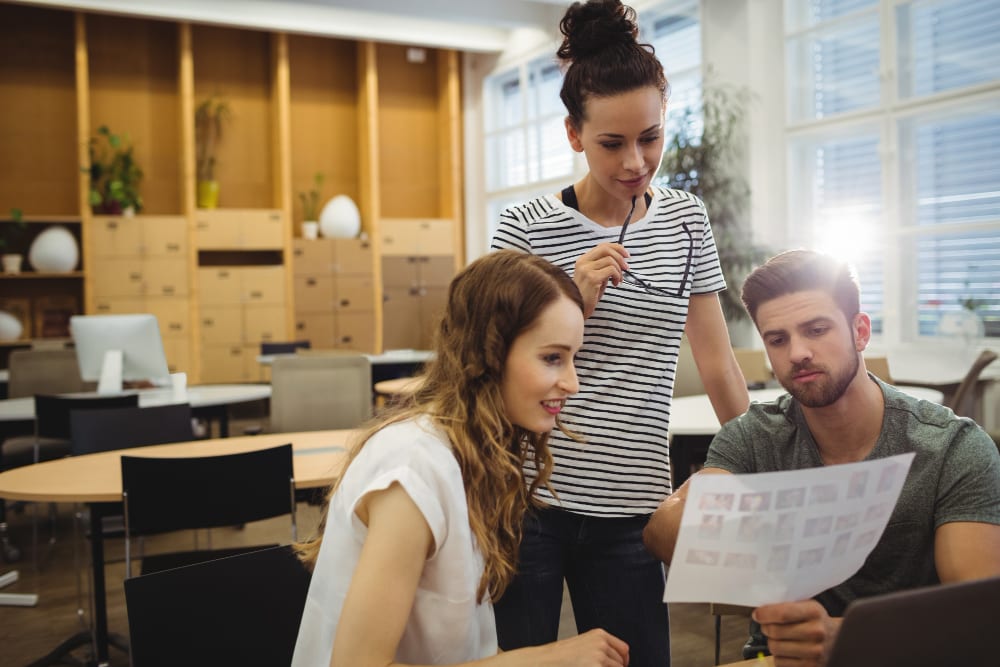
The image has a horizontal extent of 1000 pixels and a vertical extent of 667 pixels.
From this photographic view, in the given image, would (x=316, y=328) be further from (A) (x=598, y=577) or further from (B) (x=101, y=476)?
(A) (x=598, y=577)

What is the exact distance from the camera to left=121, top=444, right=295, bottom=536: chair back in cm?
255

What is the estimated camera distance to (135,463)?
99.3 inches

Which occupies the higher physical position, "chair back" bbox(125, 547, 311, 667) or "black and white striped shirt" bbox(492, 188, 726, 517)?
"black and white striped shirt" bbox(492, 188, 726, 517)

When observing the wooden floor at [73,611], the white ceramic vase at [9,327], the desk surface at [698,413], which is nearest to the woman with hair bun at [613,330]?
the desk surface at [698,413]

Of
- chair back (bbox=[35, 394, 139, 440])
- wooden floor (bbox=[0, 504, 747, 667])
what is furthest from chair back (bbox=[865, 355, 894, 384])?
chair back (bbox=[35, 394, 139, 440])

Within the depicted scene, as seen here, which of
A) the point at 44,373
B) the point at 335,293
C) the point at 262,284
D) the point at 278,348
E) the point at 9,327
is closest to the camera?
the point at 44,373

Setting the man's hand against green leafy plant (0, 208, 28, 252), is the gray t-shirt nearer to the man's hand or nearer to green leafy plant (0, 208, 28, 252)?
the man's hand

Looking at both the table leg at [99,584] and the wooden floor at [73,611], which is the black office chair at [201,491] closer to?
the table leg at [99,584]

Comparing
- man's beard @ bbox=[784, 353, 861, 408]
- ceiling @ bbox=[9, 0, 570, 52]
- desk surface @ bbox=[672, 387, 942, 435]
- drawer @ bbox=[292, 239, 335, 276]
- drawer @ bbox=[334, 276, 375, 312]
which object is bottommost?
desk surface @ bbox=[672, 387, 942, 435]

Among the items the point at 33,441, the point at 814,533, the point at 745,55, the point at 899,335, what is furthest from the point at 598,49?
the point at 745,55

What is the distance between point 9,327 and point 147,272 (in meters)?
1.40

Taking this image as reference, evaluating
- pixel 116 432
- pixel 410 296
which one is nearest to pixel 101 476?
pixel 116 432

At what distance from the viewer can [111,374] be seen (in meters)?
4.63

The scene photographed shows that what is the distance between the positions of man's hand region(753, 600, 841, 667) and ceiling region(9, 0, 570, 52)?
28.0 ft
